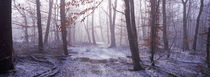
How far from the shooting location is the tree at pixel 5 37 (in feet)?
18.8

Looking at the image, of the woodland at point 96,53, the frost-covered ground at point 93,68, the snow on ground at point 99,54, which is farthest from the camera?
the snow on ground at point 99,54

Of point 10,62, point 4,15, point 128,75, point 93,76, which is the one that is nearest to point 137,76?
point 128,75

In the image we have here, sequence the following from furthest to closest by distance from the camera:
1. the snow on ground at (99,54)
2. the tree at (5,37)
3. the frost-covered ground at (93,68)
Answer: the snow on ground at (99,54) < the frost-covered ground at (93,68) < the tree at (5,37)

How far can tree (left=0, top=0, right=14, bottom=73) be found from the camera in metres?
5.74

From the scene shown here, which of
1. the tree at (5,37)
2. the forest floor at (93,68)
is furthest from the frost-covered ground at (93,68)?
the tree at (5,37)

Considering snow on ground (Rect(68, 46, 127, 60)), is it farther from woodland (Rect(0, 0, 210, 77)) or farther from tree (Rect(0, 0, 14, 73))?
tree (Rect(0, 0, 14, 73))

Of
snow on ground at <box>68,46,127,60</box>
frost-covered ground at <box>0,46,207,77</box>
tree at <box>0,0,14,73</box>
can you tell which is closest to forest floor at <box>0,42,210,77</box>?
frost-covered ground at <box>0,46,207,77</box>

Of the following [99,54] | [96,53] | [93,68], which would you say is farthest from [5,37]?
[96,53]

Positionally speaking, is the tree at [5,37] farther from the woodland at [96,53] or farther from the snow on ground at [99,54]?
the snow on ground at [99,54]

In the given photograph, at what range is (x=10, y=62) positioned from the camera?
609 centimetres

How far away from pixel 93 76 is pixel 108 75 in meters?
0.87

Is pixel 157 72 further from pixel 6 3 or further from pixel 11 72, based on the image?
pixel 6 3

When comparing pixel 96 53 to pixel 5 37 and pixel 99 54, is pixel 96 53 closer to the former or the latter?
pixel 99 54

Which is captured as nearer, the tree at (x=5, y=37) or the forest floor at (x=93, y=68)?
the tree at (x=5, y=37)
